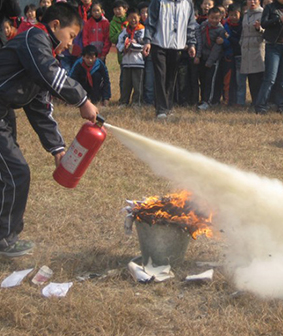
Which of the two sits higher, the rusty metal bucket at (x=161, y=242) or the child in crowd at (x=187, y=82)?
the rusty metal bucket at (x=161, y=242)

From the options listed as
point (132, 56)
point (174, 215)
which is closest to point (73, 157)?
point (174, 215)

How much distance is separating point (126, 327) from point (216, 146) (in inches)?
181

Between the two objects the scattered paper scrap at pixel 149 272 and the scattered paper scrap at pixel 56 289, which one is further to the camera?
the scattered paper scrap at pixel 149 272

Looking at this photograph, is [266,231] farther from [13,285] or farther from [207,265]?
[13,285]

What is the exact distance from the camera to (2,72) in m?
3.74

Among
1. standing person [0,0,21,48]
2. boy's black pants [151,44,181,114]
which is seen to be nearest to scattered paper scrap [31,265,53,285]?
standing person [0,0,21,48]

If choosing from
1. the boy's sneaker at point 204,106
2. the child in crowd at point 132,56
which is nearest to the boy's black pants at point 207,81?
the boy's sneaker at point 204,106

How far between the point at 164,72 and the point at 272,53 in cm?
199

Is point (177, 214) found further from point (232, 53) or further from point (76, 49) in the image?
point (76, 49)

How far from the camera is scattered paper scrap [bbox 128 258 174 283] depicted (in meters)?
3.75

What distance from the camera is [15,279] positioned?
381cm

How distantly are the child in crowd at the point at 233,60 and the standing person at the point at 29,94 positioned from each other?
22.3 ft

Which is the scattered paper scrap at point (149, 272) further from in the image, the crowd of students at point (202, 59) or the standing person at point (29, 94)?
the crowd of students at point (202, 59)

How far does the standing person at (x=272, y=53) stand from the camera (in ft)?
29.5
